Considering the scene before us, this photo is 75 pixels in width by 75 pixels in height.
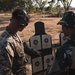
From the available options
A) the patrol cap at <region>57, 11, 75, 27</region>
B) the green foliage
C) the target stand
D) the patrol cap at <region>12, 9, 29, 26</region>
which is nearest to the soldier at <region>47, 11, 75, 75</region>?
the patrol cap at <region>57, 11, 75, 27</region>

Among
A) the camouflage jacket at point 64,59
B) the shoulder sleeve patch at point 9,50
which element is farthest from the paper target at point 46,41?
the camouflage jacket at point 64,59

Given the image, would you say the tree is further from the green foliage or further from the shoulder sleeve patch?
the shoulder sleeve patch

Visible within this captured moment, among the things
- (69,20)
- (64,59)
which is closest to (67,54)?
(64,59)

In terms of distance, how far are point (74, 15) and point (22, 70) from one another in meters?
1.29

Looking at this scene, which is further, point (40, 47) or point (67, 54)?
point (40, 47)

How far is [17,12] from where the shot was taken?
11.4 feet

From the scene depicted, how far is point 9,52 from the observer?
3.21 m

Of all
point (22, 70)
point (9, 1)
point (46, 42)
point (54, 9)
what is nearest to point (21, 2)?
point (9, 1)

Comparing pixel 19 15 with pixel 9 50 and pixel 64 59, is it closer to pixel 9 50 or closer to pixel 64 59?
pixel 9 50

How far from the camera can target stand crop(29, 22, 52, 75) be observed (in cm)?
530

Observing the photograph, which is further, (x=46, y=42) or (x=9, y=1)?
(x=9, y=1)

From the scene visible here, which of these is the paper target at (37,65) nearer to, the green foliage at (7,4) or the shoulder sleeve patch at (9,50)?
the shoulder sleeve patch at (9,50)

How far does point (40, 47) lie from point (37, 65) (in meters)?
0.40

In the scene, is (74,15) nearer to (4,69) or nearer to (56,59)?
(56,59)
